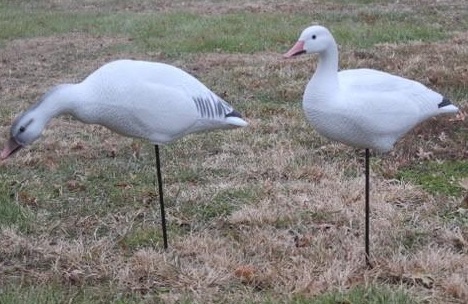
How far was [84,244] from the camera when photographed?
12.3 ft

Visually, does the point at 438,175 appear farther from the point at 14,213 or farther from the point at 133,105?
the point at 14,213

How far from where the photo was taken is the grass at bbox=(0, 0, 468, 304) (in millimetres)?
3260

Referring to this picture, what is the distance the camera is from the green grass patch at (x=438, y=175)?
14.3 ft

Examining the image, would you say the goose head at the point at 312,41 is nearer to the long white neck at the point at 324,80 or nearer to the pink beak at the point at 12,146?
the long white neck at the point at 324,80

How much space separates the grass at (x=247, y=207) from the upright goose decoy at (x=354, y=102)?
0.66 m

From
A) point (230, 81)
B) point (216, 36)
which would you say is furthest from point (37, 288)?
point (216, 36)

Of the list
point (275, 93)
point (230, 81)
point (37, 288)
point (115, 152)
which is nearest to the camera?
point (37, 288)

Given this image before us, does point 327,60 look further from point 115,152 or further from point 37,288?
point 115,152

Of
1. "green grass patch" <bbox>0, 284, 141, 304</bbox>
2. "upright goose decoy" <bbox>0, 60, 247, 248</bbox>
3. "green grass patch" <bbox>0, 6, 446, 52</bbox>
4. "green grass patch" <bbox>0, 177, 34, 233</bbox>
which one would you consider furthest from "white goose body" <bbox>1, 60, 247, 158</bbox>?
"green grass patch" <bbox>0, 6, 446, 52</bbox>

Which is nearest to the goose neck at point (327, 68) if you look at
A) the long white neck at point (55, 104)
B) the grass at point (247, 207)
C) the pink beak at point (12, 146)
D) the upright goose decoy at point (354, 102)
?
the upright goose decoy at point (354, 102)

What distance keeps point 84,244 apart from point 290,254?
1075mm

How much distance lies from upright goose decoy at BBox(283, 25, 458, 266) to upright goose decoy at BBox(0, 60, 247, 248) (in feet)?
1.55

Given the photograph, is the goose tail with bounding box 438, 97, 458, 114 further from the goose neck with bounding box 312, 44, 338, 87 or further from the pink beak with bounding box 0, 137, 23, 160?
the pink beak with bounding box 0, 137, 23, 160

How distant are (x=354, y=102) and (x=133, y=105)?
0.92 meters
